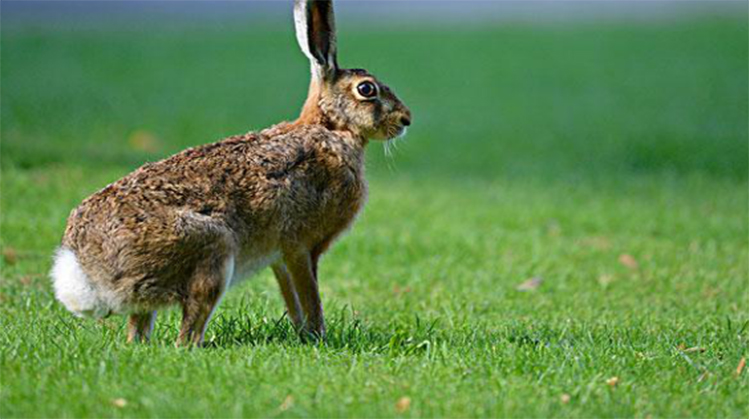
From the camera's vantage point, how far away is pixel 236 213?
18.4 ft

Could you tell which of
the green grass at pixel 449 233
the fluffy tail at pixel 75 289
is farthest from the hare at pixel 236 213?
the green grass at pixel 449 233

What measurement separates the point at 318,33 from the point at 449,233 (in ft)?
12.1

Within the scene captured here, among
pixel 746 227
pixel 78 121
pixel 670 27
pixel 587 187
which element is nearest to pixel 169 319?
pixel 746 227

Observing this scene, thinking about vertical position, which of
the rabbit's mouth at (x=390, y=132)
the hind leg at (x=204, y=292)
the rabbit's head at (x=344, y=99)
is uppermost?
the rabbit's head at (x=344, y=99)

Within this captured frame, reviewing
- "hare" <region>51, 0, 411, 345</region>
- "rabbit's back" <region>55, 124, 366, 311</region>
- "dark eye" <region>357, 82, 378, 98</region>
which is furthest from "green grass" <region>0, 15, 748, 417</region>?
"dark eye" <region>357, 82, 378, 98</region>

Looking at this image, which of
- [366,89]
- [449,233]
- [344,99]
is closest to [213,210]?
[344,99]

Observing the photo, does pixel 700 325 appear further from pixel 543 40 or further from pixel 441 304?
pixel 543 40

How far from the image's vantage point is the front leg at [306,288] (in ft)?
19.4

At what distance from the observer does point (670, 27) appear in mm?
25938

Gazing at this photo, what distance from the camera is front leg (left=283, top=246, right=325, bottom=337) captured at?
5910 mm

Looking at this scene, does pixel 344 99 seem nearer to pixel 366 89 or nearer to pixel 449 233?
pixel 366 89

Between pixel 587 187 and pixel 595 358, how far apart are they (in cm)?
698

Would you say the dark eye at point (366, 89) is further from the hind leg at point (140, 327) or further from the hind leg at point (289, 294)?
the hind leg at point (140, 327)

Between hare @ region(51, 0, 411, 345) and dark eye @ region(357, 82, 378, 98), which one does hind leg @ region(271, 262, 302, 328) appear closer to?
hare @ region(51, 0, 411, 345)
